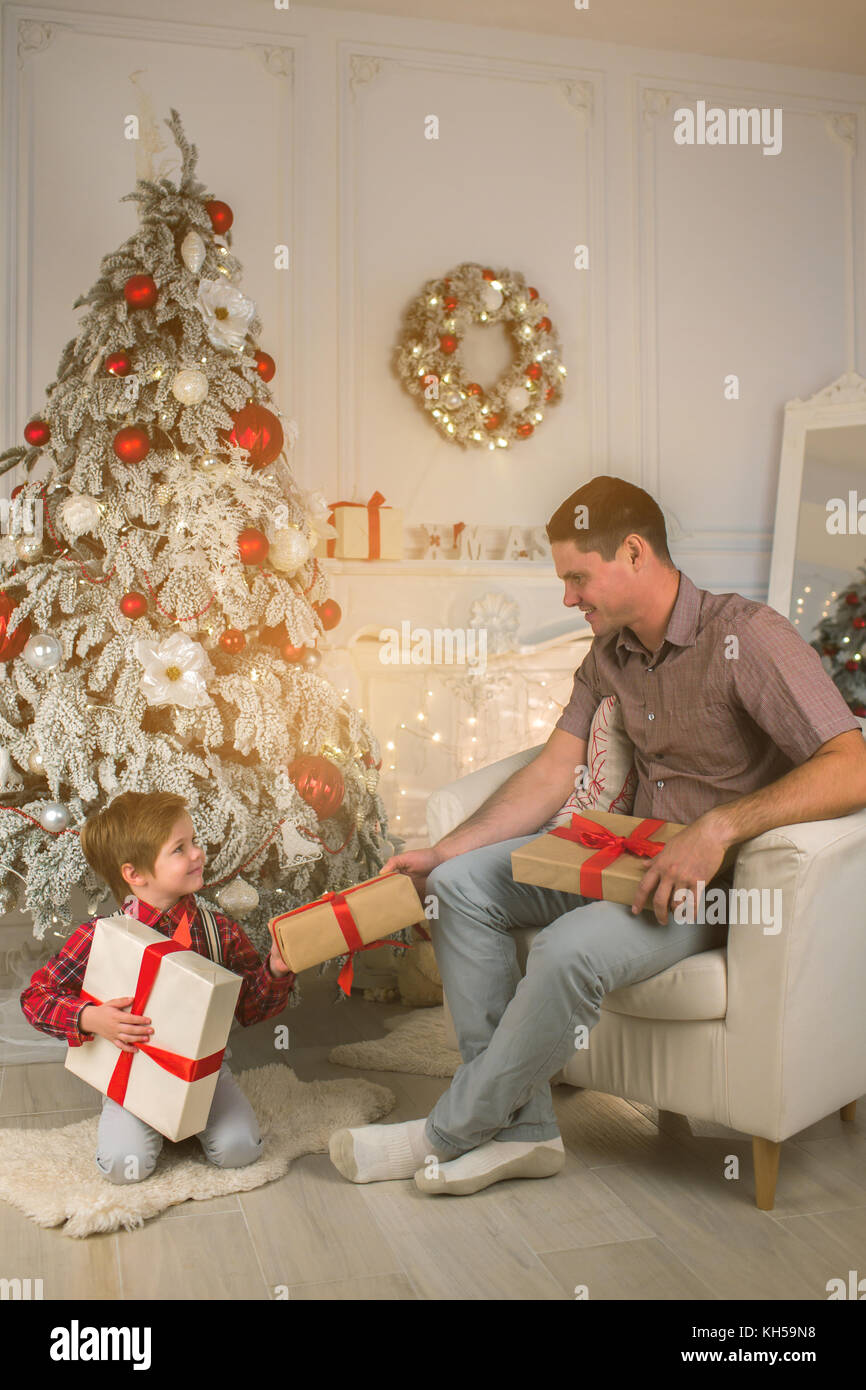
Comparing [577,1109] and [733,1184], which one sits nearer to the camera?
[733,1184]

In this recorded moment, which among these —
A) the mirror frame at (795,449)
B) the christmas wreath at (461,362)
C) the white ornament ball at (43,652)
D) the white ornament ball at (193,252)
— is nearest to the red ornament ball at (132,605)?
the white ornament ball at (43,652)

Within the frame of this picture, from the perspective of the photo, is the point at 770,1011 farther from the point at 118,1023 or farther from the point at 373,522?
the point at 373,522

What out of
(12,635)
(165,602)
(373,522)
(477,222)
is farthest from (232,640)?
(477,222)

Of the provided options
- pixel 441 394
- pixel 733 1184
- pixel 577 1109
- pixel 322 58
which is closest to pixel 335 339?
pixel 441 394

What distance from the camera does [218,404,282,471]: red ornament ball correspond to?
259cm

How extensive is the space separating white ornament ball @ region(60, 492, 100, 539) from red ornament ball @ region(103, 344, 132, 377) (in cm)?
30

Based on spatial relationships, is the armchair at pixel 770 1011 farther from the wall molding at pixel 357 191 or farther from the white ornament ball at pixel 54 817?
the wall molding at pixel 357 191

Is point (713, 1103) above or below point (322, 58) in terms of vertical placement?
below

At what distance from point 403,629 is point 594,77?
2.18 metres

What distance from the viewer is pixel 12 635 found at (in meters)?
2.48

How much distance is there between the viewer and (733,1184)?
1.94 meters

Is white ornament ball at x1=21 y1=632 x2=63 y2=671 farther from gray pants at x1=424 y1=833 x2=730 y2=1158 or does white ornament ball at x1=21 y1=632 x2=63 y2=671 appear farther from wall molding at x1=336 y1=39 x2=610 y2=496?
wall molding at x1=336 y1=39 x2=610 y2=496
